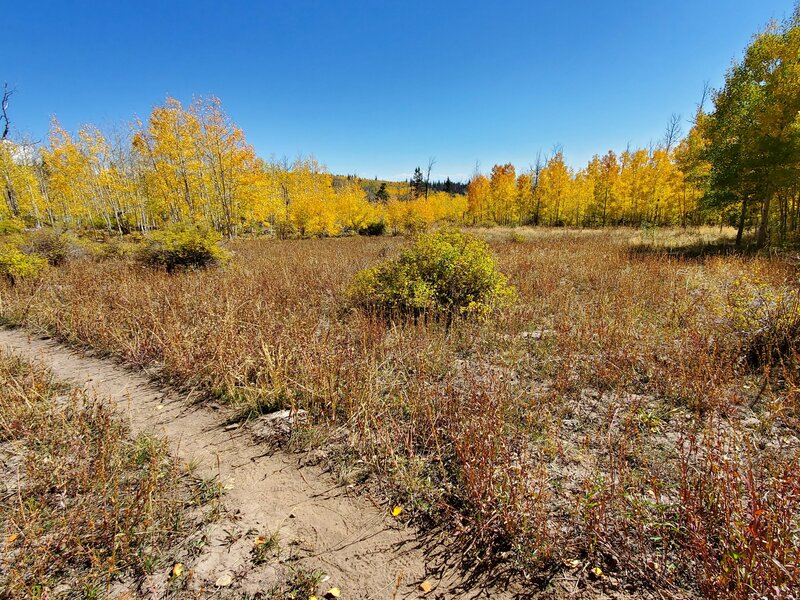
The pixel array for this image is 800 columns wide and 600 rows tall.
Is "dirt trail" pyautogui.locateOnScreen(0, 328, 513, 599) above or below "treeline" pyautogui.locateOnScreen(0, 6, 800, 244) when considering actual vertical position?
below

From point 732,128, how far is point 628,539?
18043 millimetres

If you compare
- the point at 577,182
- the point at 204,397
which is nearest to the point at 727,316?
the point at 204,397

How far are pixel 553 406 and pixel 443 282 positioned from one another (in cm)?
309

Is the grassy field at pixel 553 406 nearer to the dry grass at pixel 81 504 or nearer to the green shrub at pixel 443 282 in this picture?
the green shrub at pixel 443 282

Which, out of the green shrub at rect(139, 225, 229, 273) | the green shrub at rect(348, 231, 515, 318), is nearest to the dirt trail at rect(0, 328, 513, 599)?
the green shrub at rect(348, 231, 515, 318)

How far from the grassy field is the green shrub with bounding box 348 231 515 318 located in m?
0.45

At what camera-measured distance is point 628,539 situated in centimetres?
211

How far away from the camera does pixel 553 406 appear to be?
3480 mm

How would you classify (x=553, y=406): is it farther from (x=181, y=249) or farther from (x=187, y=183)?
(x=187, y=183)

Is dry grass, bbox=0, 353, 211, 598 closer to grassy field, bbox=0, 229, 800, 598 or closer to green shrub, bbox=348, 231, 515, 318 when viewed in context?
grassy field, bbox=0, 229, 800, 598

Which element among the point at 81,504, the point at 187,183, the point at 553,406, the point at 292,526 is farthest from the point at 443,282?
the point at 187,183

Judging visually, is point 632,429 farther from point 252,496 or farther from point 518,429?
point 252,496

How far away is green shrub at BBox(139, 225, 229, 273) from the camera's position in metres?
10.4

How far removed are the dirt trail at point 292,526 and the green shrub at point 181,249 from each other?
8253 mm
